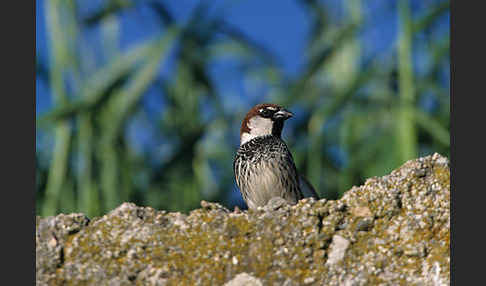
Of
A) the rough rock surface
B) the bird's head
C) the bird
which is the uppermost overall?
the bird's head

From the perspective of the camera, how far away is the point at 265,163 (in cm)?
448

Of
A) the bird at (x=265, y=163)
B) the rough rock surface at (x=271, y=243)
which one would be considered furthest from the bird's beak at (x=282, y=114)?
the rough rock surface at (x=271, y=243)

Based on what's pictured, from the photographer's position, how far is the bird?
177 inches

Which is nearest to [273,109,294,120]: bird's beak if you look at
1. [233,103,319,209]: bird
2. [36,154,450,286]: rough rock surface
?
[233,103,319,209]: bird

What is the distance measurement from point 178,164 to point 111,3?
1927 millimetres

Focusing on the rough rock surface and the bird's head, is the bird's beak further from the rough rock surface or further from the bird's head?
the rough rock surface

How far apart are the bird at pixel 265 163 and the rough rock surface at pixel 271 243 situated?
1.78 m

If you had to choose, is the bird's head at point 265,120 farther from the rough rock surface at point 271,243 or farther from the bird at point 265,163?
the rough rock surface at point 271,243

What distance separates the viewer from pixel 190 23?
8867 mm

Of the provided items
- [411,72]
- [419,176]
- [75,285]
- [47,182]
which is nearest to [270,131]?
[419,176]

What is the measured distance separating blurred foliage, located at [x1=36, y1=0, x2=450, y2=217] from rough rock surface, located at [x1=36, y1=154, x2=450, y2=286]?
434 centimetres

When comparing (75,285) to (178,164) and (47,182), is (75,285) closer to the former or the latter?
(47,182)

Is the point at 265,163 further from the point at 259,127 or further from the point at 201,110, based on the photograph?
the point at 201,110

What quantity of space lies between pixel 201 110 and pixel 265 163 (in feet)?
18.6
